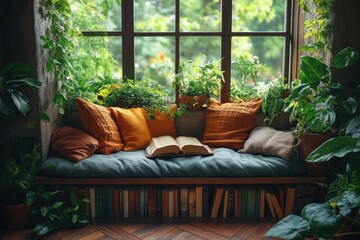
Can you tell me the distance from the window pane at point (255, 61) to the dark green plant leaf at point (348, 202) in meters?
1.57

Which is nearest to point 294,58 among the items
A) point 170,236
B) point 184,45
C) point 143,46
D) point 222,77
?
point 222,77

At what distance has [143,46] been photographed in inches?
152

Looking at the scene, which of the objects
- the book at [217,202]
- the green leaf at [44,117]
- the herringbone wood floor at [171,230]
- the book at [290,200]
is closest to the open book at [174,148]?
the book at [217,202]

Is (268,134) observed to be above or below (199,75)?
below

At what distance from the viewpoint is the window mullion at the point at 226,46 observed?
146 inches

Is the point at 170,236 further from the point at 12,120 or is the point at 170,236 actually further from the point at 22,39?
the point at 22,39

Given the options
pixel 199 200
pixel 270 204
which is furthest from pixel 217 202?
pixel 270 204

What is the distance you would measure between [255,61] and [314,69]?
970mm

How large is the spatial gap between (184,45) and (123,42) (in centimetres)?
58

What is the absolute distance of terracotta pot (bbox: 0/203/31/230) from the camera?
280 centimetres

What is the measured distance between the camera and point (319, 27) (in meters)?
3.14

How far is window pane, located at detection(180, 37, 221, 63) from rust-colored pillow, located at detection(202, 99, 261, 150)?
22.5 inches

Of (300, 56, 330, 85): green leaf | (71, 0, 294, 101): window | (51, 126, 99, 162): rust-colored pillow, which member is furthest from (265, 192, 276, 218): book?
(51, 126, 99, 162): rust-colored pillow

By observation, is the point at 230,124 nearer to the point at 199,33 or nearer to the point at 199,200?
the point at 199,200
